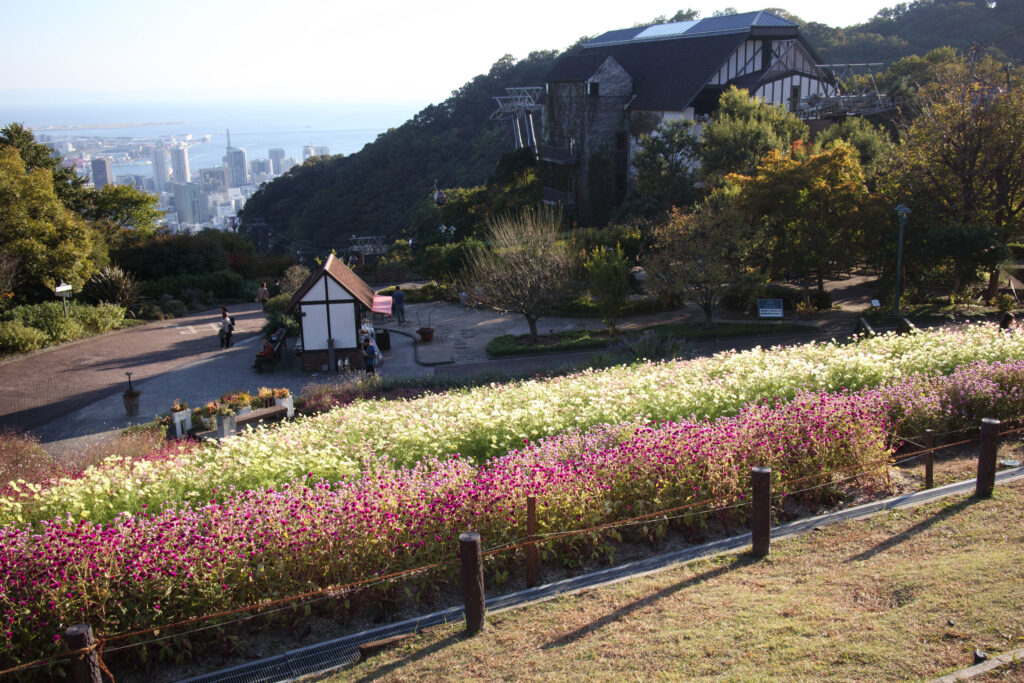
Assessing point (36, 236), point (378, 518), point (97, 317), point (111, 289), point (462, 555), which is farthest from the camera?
point (111, 289)

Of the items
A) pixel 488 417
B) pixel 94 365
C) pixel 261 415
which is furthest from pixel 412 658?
pixel 94 365

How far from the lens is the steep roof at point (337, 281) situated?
67.4 ft

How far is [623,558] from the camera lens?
301 inches

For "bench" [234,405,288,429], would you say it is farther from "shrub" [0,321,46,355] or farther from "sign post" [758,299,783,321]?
"sign post" [758,299,783,321]

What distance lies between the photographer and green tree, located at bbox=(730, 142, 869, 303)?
78.4 feet

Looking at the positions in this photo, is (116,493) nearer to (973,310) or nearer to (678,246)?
(678,246)

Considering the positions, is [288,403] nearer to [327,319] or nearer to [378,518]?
[327,319]

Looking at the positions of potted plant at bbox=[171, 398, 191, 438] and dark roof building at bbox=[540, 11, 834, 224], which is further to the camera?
dark roof building at bbox=[540, 11, 834, 224]

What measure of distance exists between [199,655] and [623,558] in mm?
4005

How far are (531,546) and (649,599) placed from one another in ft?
3.79

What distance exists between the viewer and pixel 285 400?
1563 centimetres

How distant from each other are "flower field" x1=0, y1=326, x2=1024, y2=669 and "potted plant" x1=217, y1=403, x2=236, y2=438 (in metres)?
2.48

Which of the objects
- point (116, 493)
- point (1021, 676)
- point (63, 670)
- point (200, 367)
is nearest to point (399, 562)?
point (63, 670)

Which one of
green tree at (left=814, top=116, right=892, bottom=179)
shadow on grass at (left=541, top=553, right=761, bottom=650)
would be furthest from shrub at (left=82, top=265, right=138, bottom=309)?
green tree at (left=814, top=116, right=892, bottom=179)
